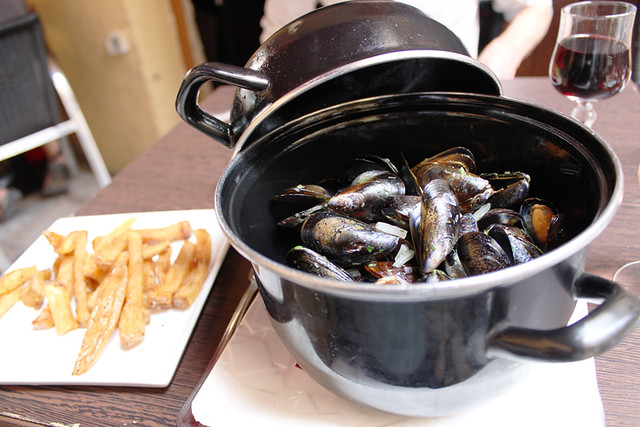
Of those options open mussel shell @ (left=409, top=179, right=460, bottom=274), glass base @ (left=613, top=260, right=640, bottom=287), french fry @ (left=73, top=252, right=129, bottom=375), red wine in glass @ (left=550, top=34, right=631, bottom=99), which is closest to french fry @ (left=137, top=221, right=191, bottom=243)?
french fry @ (left=73, top=252, right=129, bottom=375)

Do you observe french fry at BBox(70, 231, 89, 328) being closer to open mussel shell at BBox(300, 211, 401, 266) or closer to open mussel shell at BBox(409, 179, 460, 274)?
open mussel shell at BBox(300, 211, 401, 266)

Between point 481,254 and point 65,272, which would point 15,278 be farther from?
point 481,254

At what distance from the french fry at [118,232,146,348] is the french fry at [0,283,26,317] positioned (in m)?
0.25

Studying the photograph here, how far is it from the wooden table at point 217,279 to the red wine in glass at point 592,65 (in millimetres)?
150

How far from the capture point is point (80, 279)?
95 centimetres

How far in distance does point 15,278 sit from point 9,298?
55 mm

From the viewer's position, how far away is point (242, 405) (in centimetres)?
65

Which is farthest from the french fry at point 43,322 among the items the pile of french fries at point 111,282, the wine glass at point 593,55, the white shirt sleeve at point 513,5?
the white shirt sleeve at point 513,5

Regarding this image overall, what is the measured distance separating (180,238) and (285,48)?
55 centimetres

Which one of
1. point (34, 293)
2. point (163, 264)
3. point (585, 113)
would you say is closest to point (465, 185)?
point (163, 264)

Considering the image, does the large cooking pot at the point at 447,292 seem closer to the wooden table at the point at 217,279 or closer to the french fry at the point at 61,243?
the wooden table at the point at 217,279

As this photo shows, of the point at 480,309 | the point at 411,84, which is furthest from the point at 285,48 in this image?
the point at 480,309

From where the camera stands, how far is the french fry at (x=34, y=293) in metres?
0.92

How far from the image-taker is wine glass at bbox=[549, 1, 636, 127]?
3.65 ft
